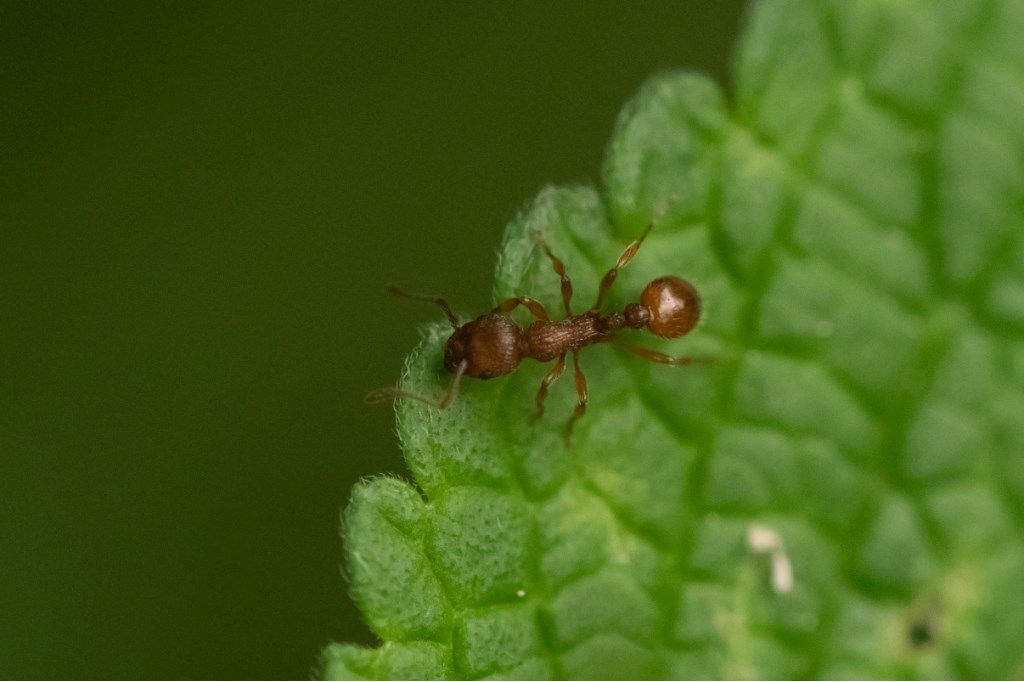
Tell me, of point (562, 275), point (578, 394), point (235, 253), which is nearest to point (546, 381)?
point (578, 394)

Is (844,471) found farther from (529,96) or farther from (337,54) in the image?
(337,54)

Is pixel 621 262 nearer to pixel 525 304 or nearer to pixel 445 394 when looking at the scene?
pixel 525 304

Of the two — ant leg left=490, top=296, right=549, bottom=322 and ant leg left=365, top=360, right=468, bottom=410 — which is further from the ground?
ant leg left=490, top=296, right=549, bottom=322

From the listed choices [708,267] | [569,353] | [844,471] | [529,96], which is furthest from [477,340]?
[529,96]

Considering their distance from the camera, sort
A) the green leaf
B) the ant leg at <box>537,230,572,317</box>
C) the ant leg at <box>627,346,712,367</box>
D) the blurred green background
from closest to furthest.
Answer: the green leaf → the ant leg at <box>537,230,572,317</box> → the ant leg at <box>627,346,712,367</box> → the blurred green background

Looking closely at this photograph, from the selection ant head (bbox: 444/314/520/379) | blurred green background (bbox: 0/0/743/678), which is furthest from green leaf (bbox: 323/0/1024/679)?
blurred green background (bbox: 0/0/743/678)

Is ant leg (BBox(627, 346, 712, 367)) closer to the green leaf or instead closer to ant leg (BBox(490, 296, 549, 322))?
the green leaf
